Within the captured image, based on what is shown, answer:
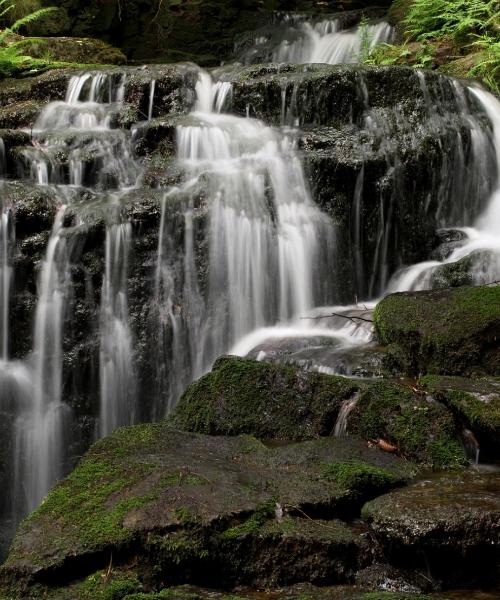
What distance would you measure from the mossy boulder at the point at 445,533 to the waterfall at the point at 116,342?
4.25 m

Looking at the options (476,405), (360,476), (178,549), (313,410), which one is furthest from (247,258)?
(178,549)

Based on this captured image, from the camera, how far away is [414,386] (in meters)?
4.31

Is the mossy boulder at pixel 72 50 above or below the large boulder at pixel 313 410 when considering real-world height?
above

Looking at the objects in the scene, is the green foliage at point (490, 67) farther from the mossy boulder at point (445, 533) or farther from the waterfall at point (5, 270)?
the mossy boulder at point (445, 533)

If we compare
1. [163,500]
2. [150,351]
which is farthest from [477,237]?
[163,500]

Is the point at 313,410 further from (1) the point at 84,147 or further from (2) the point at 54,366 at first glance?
(1) the point at 84,147

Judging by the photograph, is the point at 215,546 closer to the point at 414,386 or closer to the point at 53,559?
the point at 53,559

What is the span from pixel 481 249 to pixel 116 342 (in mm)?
3993

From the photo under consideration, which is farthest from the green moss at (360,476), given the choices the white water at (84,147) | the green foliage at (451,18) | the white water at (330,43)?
the white water at (330,43)

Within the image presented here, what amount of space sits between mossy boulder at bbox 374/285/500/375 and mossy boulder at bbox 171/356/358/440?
1055 mm

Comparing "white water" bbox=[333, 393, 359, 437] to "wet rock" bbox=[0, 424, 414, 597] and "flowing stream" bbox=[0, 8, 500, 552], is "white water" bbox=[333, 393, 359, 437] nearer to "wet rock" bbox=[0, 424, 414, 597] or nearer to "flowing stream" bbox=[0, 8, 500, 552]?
"wet rock" bbox=[0, 424, 414, 597]

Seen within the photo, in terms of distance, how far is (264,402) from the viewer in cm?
447

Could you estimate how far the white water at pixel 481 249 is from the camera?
266 inches

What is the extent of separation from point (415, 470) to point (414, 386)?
806mm
